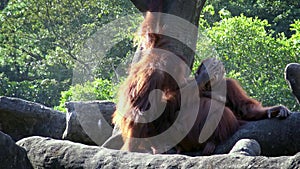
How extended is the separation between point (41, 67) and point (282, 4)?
535 centimetres

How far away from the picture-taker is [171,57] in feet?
12.1

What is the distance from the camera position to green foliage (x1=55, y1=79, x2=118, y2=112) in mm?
9305

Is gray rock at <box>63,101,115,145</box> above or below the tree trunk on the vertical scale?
below

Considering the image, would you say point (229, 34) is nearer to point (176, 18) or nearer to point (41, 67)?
point (176, 18)

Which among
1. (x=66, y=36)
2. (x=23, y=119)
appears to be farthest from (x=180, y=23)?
(x=66, y=36)

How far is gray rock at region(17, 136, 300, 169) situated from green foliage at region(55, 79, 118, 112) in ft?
19.5

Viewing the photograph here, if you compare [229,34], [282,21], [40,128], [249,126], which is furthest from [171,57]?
[282,21]

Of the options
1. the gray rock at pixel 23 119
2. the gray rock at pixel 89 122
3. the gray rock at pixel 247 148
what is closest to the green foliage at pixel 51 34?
the gray rock at pixel 89 122

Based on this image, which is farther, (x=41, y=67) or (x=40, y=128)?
(x=41, y=67)

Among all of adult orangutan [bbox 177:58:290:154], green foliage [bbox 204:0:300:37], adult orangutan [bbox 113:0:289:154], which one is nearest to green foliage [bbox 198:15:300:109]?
green foliage [bbox 204:0:300:37]

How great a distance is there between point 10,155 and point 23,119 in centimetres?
159

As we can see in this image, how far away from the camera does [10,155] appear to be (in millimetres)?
2709

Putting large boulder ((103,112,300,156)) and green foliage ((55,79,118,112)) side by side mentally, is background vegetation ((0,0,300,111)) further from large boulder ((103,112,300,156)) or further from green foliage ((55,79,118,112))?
large boulder ((103,112,300,156))

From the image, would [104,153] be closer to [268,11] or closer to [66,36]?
[268,11]
